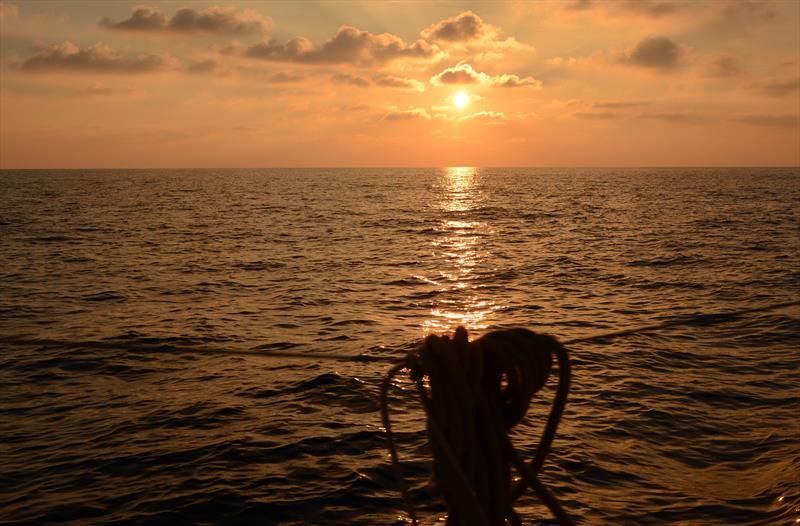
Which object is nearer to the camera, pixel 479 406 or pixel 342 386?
pixel 479 406

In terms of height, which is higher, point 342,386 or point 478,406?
point 478,406

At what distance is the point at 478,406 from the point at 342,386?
34.3 ft

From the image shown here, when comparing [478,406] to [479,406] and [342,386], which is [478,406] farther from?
[342,386]

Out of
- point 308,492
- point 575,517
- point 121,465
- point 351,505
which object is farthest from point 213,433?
point 575,517

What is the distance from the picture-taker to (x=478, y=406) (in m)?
2.82

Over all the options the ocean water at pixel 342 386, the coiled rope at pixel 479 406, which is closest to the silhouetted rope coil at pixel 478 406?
the coiled rope at pixel 479 406

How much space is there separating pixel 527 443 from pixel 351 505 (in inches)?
127

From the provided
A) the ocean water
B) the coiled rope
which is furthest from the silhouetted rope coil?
the ocean water

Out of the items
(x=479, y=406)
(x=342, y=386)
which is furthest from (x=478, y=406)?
(x=342, y=386)

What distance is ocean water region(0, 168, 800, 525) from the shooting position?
8398 millimetres

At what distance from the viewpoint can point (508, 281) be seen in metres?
26.2

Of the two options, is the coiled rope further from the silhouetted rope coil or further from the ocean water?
the ocean water

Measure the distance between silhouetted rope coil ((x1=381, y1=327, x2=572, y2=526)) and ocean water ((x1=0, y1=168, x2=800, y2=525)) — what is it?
296 cm

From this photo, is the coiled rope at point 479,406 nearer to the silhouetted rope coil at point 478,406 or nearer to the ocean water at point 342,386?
the silhouetted rope coil at point 478,406
